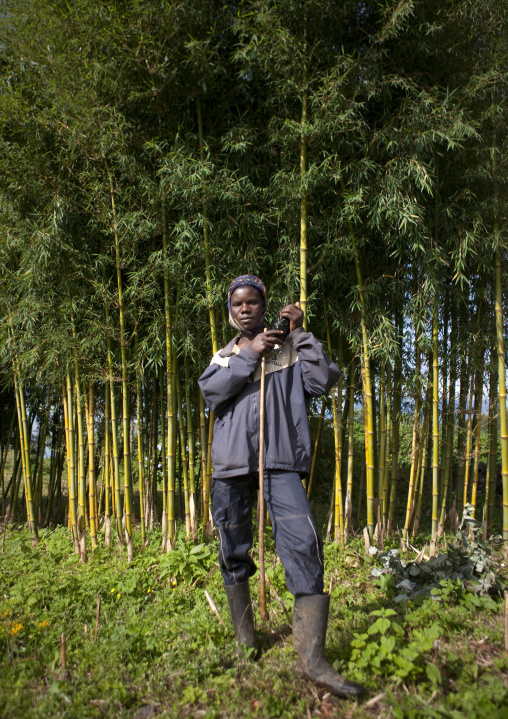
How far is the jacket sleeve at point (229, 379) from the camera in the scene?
201 cm

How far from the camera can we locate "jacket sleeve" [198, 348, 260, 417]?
79.3 inches

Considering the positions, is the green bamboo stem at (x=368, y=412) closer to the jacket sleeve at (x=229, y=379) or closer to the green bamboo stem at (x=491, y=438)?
the green bamboo stem at (x=491, y=438)

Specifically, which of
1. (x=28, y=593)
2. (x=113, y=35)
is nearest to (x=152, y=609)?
(x=28, y=593)

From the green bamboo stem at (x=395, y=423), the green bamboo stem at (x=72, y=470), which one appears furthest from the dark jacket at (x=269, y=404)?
the green bamboo stem at (x=72, y=470)

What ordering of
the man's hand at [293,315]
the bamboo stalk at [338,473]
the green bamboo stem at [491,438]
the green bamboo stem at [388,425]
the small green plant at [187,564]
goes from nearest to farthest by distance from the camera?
the man's hand at [293,315] < the small green plant at [187,564] < the bamboo stalk at [338,473] < the green bamboo stem at [491,438] < the green bamboo stem at [388,425]

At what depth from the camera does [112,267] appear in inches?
161

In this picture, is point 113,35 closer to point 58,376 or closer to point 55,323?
point 55,323

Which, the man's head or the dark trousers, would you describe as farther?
the man's head

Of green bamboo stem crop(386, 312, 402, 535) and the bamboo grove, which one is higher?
the bamboo grove

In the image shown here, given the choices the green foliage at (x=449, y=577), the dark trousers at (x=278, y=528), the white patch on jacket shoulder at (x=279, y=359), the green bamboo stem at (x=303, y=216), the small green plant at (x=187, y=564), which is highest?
the green bamboo stem at (x=303, y=216)

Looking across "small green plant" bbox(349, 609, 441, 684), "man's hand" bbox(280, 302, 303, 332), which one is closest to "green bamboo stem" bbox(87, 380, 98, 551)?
"man's hand" bbox(280, 302, 303, 332)

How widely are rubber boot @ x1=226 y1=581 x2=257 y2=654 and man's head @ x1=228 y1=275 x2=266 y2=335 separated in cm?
122

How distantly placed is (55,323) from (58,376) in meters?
0.50

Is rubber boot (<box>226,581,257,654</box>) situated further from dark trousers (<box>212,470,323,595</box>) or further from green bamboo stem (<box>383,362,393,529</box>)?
green bamboo stem (<box>383,362,393,529</box>)
